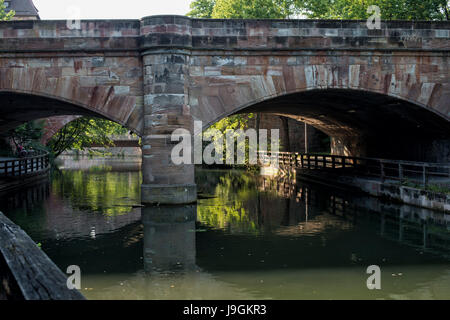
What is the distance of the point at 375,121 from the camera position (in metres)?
21.4

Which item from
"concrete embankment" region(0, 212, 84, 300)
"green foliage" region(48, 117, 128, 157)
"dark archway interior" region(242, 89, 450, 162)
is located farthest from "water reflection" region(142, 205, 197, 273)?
"green foliage" region(48, 117, 128, 157)

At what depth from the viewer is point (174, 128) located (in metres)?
15.1

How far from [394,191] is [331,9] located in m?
19.3

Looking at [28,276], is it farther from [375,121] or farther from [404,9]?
[404,9]

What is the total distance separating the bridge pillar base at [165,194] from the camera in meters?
14.9

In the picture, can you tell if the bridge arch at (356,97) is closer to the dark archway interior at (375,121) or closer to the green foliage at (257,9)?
the dark archway interior at (375,121)

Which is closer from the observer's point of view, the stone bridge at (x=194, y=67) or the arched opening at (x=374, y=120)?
the stone bridge at (x=194, y=67)

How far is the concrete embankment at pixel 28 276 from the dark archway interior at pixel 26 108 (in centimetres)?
1243

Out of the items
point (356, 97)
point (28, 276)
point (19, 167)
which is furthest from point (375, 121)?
point (28, 276)

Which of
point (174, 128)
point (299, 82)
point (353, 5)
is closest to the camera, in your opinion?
point (174, 128)

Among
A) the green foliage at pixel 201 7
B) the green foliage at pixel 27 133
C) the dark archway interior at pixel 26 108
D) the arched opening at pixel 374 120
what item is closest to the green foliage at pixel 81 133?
the green foliage at pixel 27 133

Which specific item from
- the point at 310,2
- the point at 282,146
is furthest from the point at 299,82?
the point at 282,146

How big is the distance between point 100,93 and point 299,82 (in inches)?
238

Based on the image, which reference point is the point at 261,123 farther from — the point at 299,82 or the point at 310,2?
the point at 299,82
